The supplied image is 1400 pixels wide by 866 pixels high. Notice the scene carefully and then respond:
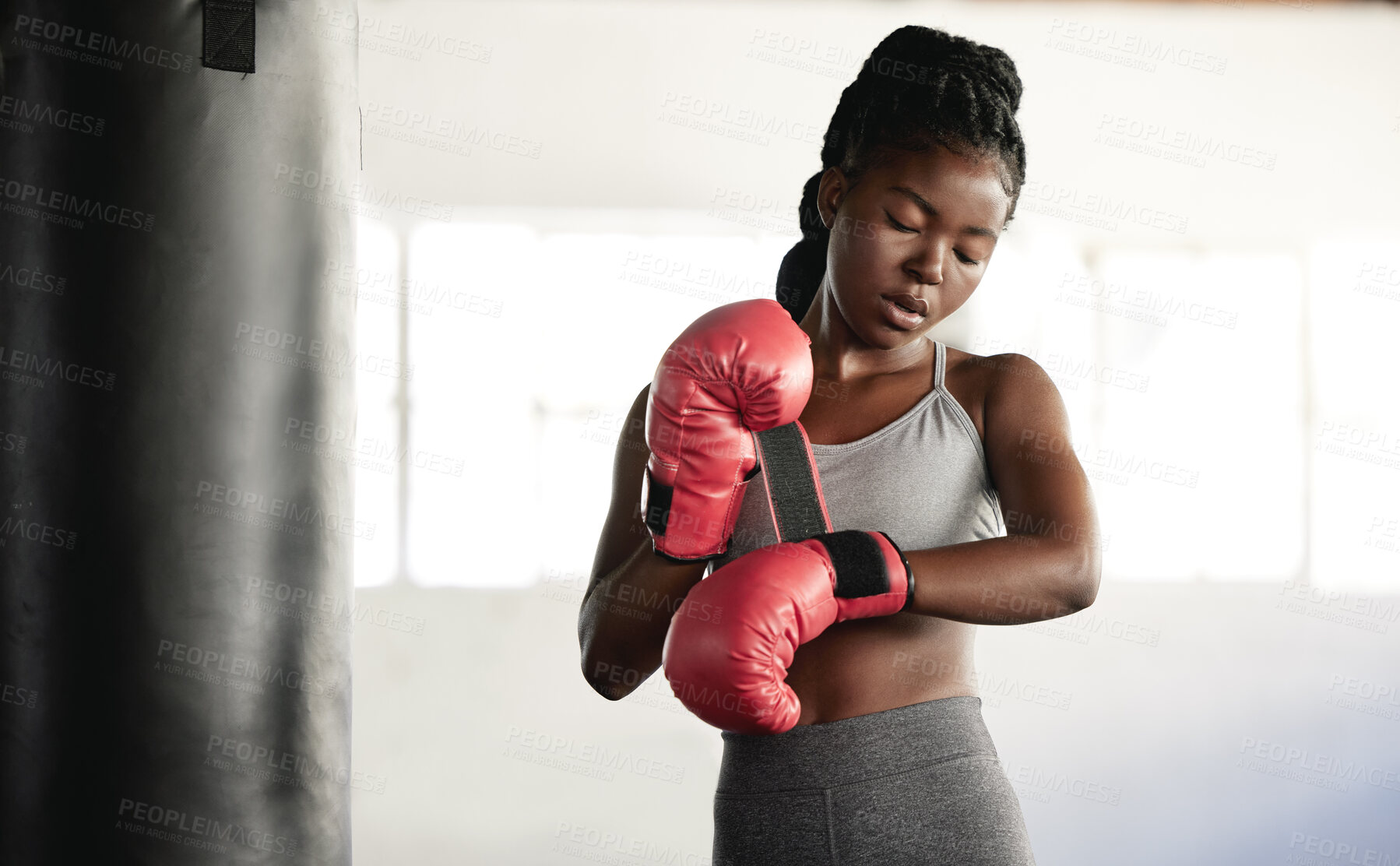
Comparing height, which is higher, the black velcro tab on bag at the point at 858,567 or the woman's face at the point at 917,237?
the woman's face at the point at 917,237

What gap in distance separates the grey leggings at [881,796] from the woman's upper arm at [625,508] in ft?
0.92

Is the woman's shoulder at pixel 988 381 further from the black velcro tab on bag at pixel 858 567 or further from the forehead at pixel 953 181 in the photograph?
the black velcro tab on bag at pixel 858 567

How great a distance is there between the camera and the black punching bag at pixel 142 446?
1356mm

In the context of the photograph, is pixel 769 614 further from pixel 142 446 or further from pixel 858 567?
pixel 142 446

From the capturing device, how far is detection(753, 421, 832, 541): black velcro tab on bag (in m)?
1.08

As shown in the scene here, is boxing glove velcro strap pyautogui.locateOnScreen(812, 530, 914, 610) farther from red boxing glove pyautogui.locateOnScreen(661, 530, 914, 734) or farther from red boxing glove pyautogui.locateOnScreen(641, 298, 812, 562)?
red boxing glove pyautogui.locateOnScreen(641, 298, 812, 562)

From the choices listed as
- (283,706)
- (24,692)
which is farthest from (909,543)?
(24,692)

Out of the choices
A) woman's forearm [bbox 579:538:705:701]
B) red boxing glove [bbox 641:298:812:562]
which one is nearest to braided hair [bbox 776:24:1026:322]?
red boxing glove [bbox 641:298:812:562]

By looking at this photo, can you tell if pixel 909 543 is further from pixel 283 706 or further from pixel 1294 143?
pixel 1294 143

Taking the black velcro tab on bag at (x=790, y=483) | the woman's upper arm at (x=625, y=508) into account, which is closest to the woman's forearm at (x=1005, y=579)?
the black velcro tab on bag at (x=790, y=483)

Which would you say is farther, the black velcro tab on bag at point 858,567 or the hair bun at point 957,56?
the hair bun at point 957,56

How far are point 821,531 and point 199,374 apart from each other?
0.85 meters

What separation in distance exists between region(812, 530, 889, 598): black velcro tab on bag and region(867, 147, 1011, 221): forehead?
358 mm

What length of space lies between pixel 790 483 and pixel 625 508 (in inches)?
9.5
